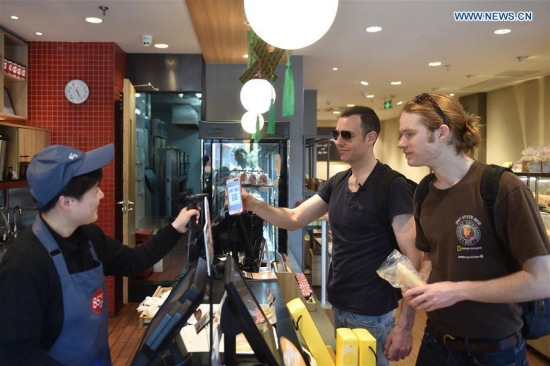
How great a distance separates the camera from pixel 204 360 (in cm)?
145

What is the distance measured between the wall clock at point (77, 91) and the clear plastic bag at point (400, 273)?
16.3ft

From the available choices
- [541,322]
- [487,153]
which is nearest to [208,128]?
[541,322]

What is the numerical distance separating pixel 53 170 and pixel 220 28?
3516mm

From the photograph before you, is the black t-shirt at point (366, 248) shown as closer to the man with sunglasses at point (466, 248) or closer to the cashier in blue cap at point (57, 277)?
the man with sunglasses at point (466, 248)

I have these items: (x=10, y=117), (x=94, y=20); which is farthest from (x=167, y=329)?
(x=10, y=117)

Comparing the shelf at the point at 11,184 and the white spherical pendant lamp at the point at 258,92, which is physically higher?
the white spherical pendant lamp at the point at 258,92

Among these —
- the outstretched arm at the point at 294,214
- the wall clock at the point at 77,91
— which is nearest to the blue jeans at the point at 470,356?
the outstretched arm at the point at 294,214

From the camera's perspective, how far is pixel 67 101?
5.60 m

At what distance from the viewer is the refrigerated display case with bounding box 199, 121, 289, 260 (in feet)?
18.3

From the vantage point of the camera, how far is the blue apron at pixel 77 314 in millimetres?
1446

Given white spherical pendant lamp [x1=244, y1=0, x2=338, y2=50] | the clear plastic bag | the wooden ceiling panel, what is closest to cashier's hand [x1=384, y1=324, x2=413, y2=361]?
the clear plastic bag

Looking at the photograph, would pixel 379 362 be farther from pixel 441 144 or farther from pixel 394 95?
pixel 394 95

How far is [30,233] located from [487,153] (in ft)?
33.9

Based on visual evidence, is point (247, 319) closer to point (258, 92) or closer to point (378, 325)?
point (378, 325)
